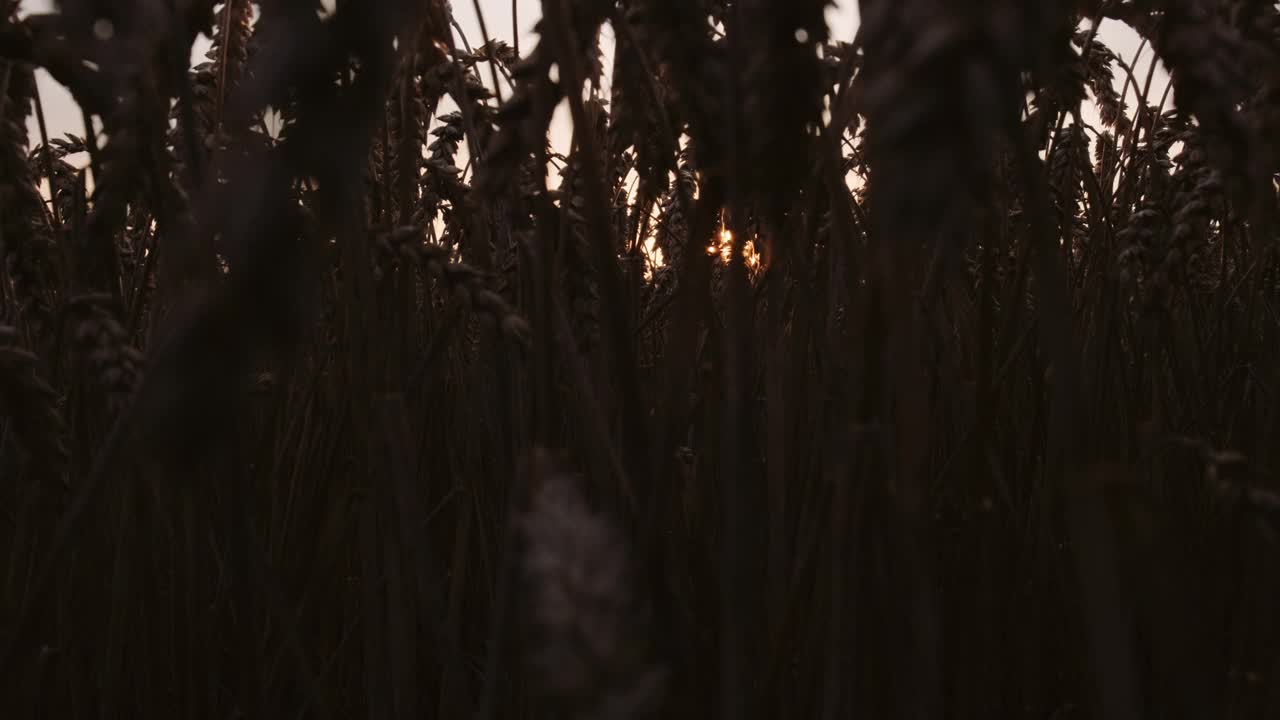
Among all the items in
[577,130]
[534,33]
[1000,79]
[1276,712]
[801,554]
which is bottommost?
[1276,712]

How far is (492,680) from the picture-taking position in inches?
27.1

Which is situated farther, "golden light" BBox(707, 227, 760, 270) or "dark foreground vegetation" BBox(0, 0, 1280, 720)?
"golden light" BBox(707, 227, 760, 270)

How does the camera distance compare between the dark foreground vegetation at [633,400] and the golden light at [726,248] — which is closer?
the dark foreground vegetation at [633,400]

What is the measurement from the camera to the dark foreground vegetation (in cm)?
36

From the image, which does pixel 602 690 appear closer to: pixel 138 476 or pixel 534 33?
pixel 534 33

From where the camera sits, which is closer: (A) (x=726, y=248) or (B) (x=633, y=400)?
(B) (x=633, y=400)

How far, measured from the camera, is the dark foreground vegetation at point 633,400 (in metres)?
0.36

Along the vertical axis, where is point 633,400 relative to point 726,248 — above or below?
below

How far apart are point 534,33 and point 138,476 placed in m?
0.61

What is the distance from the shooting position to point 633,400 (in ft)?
2.06

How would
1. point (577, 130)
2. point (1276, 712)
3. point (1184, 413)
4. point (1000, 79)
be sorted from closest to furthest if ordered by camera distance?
point (1000, 79) → point (577, 130) → point (1276, 712) → point (1184, 413)

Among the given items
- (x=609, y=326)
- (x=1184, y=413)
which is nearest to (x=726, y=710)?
(x=609, y=326)

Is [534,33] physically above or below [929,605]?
above

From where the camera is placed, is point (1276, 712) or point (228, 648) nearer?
point (1276, 712)
